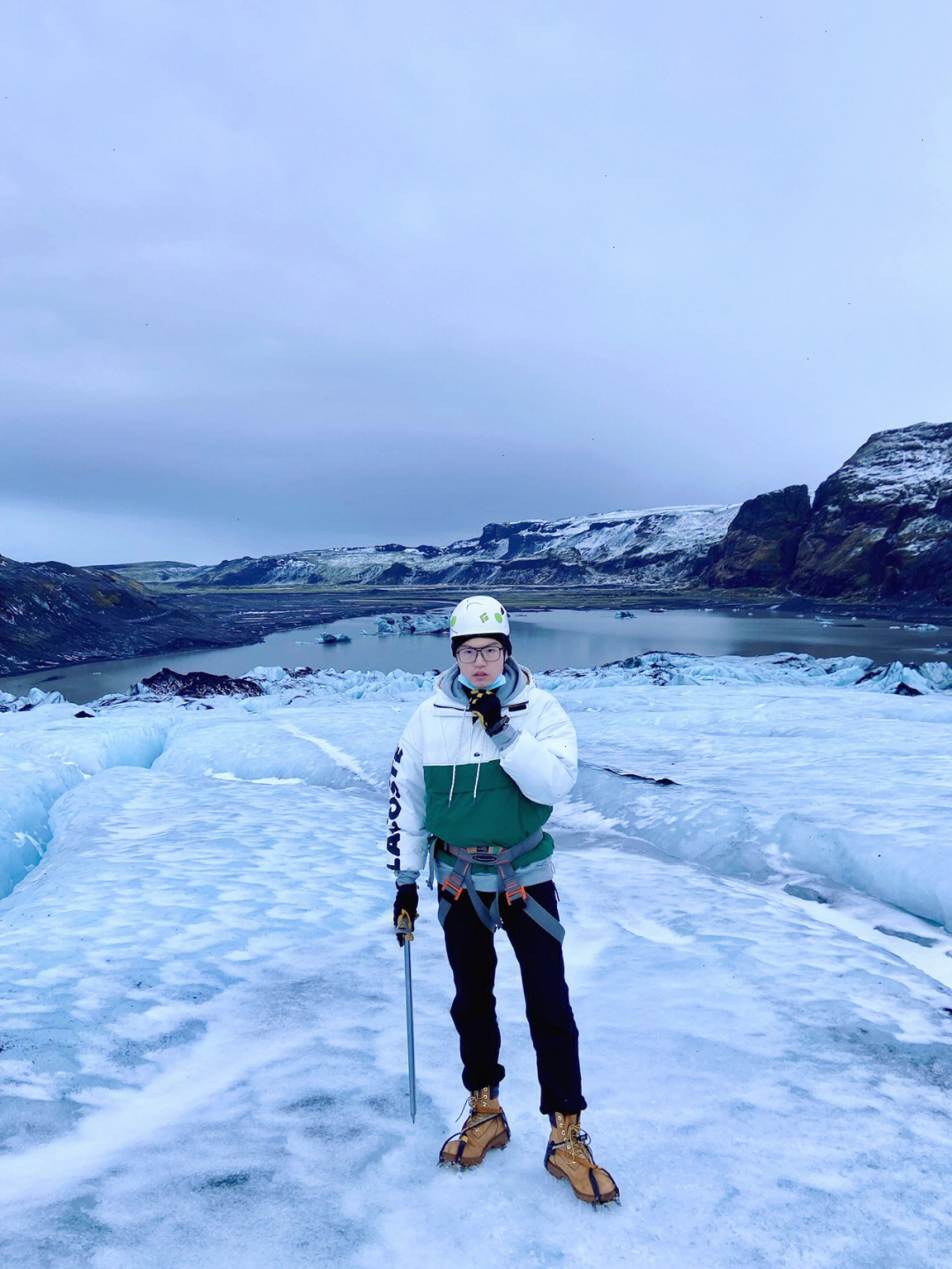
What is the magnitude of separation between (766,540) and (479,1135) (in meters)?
151

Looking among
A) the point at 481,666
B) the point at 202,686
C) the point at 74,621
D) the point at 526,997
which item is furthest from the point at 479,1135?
the point at 74,621

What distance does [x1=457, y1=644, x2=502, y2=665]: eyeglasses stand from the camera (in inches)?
103

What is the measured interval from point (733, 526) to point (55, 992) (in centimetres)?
16107

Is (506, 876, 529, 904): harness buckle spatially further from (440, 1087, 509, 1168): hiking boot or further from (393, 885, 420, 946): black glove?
(440, 1087, 509, 1168): hiking boot

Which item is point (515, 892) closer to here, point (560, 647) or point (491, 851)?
point (491, 851)

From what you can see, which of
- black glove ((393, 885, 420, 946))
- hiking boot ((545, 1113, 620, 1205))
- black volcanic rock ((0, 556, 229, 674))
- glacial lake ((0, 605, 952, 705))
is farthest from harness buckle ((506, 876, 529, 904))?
black volcanic rock ((0, 556, 229, 674))

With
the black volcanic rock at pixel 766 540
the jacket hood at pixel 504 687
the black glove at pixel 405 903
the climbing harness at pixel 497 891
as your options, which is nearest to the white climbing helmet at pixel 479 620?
the jacket hood at pixel 504 687

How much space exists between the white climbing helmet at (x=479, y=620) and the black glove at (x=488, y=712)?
0.25 metres

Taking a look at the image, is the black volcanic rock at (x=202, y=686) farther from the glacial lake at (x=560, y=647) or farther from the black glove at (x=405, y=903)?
the black glove at (x=405, y=903)

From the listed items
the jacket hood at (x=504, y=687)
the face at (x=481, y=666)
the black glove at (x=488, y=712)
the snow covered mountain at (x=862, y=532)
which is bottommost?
the black glove at (x=488, y=712)

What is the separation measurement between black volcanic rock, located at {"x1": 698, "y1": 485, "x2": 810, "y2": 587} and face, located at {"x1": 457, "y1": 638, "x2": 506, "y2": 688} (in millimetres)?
143553

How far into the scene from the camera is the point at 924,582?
312 feet

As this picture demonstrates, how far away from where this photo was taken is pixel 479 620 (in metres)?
2.64

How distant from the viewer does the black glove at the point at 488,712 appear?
2539 mm
